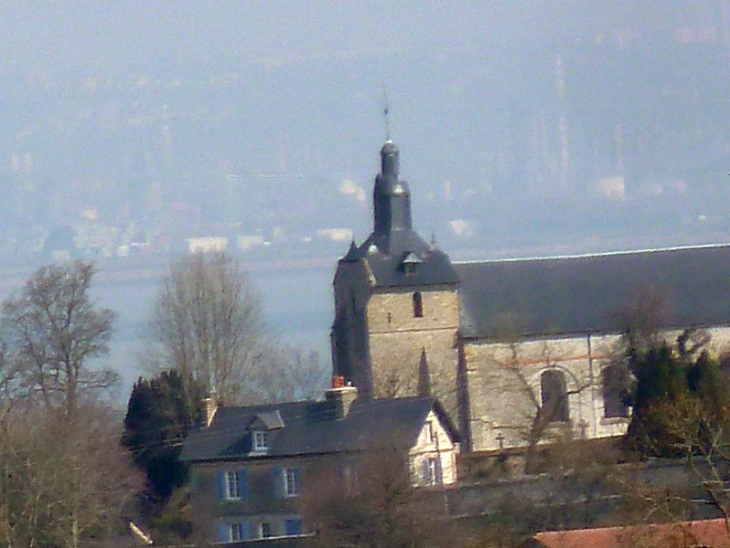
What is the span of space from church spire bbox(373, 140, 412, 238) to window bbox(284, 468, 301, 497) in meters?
13.3

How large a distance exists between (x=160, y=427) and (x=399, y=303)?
28.0 ft

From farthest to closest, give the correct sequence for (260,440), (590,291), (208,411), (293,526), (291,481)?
(590,291) < (208,411) < (260,440) < (291,481) < (293,526)

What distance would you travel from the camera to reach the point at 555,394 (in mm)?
52438

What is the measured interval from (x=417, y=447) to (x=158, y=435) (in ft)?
27.3

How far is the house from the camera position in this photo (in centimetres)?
3834

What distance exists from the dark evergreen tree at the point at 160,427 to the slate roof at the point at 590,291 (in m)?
9.05

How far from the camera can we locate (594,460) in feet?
123

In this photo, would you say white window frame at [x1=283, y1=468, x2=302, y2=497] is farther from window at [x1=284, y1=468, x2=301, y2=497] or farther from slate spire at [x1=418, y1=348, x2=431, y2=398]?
slate spire at [x1=418, y1=348, x2=431, y2=398]

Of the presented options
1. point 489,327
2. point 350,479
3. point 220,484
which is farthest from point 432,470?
point 489,327

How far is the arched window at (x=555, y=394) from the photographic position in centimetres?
5184

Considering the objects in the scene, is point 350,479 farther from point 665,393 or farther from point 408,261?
point 408,261

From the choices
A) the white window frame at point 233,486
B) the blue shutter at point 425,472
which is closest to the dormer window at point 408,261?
the blue shutter at point 425,472

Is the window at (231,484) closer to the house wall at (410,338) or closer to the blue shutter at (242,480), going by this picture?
the blue shutter at (242,480)

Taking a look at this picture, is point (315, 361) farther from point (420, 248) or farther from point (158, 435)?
point (158, 435)
